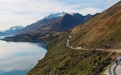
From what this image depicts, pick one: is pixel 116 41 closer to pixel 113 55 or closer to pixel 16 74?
pixel 113 55

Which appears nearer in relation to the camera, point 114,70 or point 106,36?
point 114,70

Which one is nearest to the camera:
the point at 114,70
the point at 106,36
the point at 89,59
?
the point at 114,70

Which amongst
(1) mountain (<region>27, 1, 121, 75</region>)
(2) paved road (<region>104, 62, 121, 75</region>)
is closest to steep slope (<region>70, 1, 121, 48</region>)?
(1) mountain (<region>27, 1, 121, 75</region>)

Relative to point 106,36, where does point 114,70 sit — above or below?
below

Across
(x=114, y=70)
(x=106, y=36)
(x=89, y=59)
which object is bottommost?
(x=114, y=70)

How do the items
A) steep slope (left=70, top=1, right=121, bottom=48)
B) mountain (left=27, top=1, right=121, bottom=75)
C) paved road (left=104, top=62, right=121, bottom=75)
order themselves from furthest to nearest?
steep slope (left=70, top=1, right=121, bottom=48)
mountain (left=27, top=1, right=121, bottom=75)
paved road (left=104, top=62, right=121, bottom=75)

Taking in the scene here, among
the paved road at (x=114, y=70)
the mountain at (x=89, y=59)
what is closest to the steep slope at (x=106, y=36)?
the mountain at (x=89, y=59)

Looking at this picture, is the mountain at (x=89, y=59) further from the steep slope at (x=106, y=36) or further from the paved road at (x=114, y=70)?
the paved road at (x=114, y=70)

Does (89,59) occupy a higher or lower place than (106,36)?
lower

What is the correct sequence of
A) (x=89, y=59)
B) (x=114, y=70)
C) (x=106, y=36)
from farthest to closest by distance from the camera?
(x=106, y=36) → (x=89, y=59) → (x=114, y=70)

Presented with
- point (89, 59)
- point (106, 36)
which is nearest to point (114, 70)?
point (89, 59)

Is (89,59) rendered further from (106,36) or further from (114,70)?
(106,36)

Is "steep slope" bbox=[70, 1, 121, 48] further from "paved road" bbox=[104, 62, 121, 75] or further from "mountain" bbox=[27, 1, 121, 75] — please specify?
"paved road" bbox=[104, 62, 121, 75]

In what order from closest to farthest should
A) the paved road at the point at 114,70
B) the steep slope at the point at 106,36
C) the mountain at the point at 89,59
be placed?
the paved road at the point at 114,70, the mountain at the point at 89,59, the steep slope at the point at 106,36
